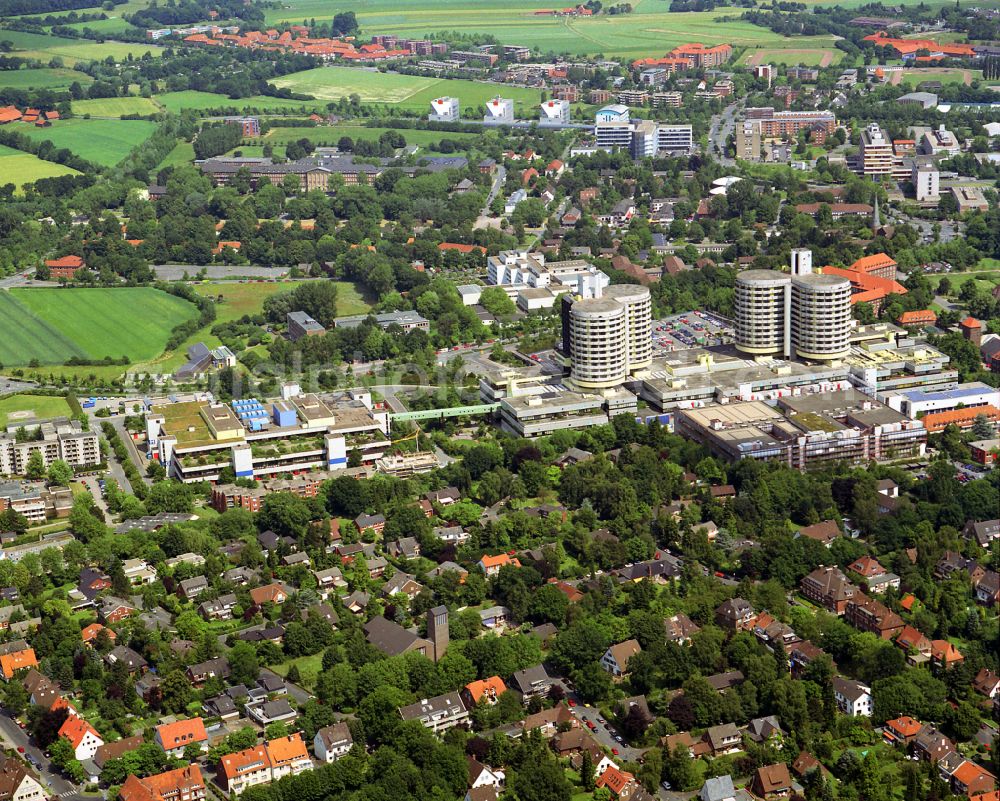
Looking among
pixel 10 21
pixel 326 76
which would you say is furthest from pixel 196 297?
pixel 10 21

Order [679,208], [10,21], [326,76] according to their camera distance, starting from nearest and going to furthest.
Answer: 1. [679,208]
2. [326,76]
3. [10,21]

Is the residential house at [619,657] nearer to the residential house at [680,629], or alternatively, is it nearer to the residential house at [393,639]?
the residential house at [680,629]

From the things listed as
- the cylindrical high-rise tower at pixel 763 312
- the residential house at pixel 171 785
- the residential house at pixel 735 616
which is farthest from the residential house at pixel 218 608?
the cylindrical high-rise tower at pixel 763 312

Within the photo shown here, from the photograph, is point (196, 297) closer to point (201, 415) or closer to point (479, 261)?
point (479, 261)

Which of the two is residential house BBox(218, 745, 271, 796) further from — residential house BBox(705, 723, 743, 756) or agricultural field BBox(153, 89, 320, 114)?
agricultural field BBox(153, 89, 320, 114)

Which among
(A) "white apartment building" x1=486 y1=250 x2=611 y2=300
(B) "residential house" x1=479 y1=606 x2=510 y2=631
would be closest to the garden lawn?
(B) "residential house" x1=479 y1=606 x2=510 y2=631

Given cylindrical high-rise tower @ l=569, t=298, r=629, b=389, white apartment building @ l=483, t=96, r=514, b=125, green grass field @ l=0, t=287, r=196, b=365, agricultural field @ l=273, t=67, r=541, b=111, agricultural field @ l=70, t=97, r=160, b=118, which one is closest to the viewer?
cylindrical high-rise tower @ l=569, t=298, r=629, b=389
